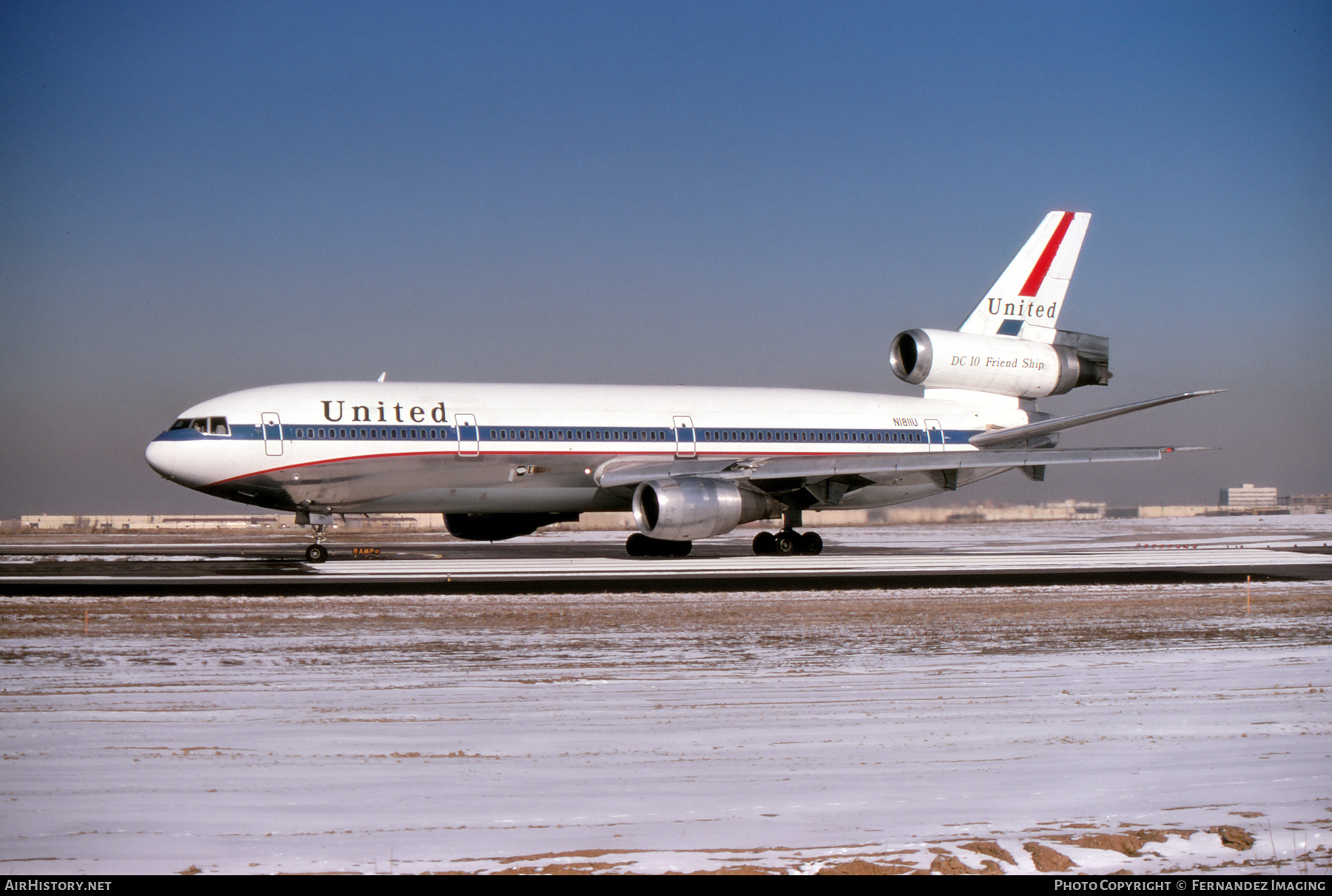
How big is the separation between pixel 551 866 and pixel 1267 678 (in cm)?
745

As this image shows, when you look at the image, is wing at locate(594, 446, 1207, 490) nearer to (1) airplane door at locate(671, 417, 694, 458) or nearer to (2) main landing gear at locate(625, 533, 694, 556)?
(1) airplane door at locate(671, 417, 694, 458)

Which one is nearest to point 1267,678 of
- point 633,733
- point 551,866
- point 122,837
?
point 633,733

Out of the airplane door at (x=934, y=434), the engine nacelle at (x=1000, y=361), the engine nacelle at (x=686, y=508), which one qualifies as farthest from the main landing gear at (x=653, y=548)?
the engine nacelle at (x=1000, y=361)

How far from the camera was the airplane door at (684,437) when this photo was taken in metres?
27.7

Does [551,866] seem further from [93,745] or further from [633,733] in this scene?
[93,745]

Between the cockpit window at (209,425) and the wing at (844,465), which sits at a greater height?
the cockpit window at (209,425)

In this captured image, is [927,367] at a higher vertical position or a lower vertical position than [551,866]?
higher

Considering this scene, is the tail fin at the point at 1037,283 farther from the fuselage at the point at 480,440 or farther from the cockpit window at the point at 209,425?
the cockpit window at the point at 209,425

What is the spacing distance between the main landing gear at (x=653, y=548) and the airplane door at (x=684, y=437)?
2.19 m

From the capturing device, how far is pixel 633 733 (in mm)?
7613

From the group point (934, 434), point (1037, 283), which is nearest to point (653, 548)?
point (934, 434)

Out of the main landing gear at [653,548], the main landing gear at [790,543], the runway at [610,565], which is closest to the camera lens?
the runway at [610,565]

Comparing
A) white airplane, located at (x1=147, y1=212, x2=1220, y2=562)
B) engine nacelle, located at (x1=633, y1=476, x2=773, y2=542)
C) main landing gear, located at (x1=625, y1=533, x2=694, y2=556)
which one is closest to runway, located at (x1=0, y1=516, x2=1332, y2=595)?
main landing gear, located at (x1=625, y1=533, x2=694, y2=556)

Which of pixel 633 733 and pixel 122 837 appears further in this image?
pixel 633 733
